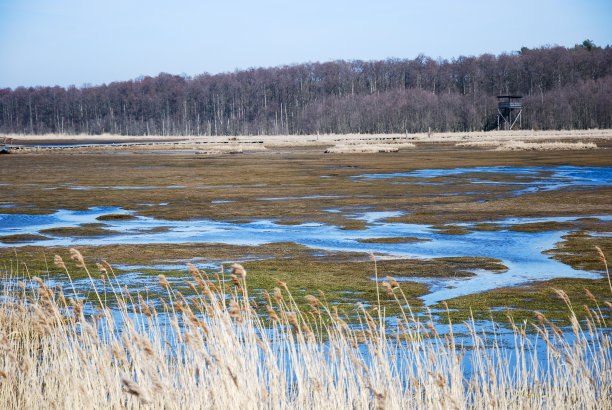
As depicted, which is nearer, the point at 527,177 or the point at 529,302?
the point at 529,302

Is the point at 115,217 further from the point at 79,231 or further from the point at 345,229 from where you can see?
the point at 345,229

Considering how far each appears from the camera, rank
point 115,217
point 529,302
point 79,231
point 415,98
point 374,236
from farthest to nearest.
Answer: point 415,98
point 115,217
point 79,231
point 374,236
point 529,302

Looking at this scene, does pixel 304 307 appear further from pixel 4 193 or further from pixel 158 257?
pixel 4 193

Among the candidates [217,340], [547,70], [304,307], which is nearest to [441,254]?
[304,307]

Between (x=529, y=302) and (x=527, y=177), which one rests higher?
(x=527, y=177)

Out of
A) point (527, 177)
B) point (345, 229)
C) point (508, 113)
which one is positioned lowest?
point (345, 229)

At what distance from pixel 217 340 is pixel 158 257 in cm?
1255

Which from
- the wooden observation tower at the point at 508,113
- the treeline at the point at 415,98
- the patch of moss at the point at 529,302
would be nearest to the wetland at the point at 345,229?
the patch of moss at the point at 529,302

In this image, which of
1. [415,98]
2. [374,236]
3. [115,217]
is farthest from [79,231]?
[415,98]

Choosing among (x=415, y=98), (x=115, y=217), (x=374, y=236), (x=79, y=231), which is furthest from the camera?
(x=415, y=98)

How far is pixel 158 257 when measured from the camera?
2114 centimetres

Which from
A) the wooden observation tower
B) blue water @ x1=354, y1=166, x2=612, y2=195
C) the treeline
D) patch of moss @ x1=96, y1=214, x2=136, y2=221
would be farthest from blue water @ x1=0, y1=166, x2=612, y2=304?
the treeline

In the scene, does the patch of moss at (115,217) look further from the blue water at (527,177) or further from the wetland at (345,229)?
the blue water at (527,177)

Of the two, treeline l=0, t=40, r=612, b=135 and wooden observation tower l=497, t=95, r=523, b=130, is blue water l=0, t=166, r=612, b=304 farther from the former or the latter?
treeline l=0, t=40, r=612, b=135
